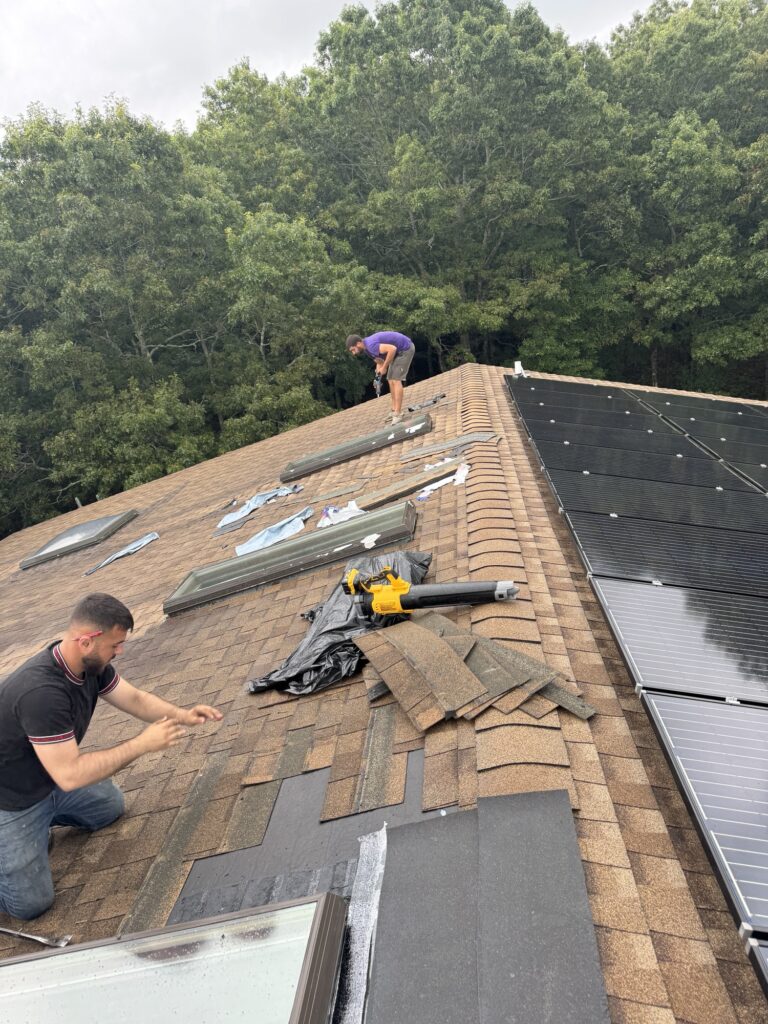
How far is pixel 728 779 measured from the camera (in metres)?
2.56

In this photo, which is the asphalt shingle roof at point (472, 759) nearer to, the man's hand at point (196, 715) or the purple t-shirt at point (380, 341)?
the man's hand at point (196, 715)

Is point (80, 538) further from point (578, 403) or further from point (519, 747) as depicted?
point (519, 747)

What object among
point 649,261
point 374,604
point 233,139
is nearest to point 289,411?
point 233,139

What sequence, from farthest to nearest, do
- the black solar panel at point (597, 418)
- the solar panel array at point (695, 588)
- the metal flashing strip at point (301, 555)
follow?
1. the black solar panel at point (597, 418)
2. the metal flashing strip at point (301, 555)
3. the solar panel array at point (695, 588)

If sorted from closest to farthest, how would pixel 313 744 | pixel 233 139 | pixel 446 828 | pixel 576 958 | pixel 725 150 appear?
pixel 576 958 → pixel 446 828 → pixel 313 744 → pixel 725 150 → pixel 233 139

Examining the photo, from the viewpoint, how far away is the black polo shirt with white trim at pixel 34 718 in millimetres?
2994

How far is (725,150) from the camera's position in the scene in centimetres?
2573

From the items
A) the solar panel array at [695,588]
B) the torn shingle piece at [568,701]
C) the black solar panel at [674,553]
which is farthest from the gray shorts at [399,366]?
the torn shingle piece at [568,701]

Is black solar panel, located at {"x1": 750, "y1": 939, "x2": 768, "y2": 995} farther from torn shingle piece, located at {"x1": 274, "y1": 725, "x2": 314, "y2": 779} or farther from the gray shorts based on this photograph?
the gray shorts

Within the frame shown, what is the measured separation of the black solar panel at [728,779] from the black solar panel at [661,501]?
264 cm

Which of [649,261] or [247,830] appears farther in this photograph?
[649,261]

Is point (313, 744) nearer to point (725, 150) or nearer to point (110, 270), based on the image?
point (110, 270)

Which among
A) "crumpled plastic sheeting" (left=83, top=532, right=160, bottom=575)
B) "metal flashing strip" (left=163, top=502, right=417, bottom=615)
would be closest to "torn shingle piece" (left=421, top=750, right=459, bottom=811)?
"metal flashing strip" (left=163, top=502, right=417, bottom=615)

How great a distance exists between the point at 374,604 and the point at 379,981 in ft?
7.33
